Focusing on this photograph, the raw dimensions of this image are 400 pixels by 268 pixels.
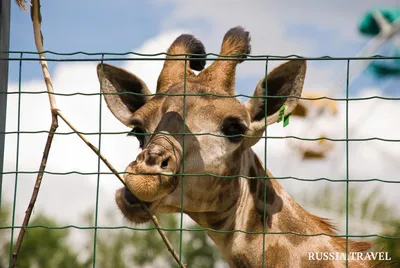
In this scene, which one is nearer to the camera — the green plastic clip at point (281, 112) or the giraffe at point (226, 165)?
the giraffe at point (226, 165)

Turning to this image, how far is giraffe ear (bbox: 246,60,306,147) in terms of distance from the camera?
698cm

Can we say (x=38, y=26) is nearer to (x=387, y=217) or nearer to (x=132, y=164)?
(x=132, y=164)

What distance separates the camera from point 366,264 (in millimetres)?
6980

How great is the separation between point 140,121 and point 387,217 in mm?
19303

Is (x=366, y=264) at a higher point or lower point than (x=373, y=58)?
lower

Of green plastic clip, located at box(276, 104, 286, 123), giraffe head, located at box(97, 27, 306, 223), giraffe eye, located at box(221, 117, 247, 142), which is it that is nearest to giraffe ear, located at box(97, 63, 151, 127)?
giraffe head, located at box(97, 27, 306, 223)

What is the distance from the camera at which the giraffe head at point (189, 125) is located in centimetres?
629

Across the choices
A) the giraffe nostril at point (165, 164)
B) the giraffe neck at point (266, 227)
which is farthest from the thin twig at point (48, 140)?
the giraffe neck at point (266, 227)

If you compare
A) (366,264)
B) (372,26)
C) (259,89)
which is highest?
(372,26)

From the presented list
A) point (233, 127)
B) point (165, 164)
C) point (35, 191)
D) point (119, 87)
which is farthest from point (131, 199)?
point (119, 87)

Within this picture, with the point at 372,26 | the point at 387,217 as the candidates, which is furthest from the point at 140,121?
the point at 372,26

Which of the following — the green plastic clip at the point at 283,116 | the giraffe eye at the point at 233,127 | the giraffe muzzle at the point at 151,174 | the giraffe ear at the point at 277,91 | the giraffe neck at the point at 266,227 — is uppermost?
the giraffe ear at the point at 277,91

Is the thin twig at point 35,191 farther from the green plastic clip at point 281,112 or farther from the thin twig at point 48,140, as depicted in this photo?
the green plastic clip at point 281,112

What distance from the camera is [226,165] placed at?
696 centimetres
